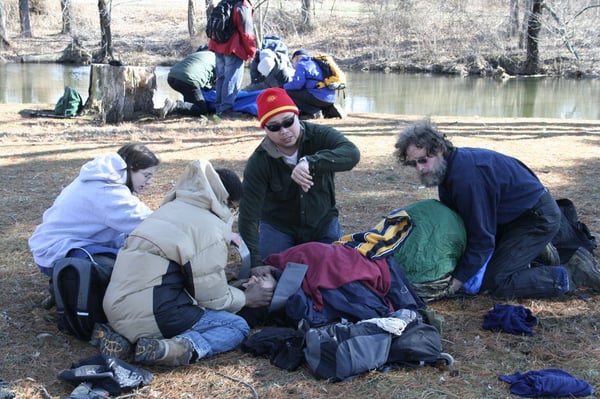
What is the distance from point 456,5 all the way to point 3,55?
17.4 m

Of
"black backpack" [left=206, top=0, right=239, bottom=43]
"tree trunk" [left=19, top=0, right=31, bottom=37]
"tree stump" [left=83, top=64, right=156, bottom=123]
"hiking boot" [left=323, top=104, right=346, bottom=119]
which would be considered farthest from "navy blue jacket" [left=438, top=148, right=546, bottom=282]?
"tree trunk" [left=19, top=0, right=31, bottom=37]

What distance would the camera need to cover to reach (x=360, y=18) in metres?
29.2

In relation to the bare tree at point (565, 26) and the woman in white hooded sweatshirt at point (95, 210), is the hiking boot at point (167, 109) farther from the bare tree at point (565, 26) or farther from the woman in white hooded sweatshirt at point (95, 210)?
the bare tree at point (565, 26)

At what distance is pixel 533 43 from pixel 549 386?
2205 cm

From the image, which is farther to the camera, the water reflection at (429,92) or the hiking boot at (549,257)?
the water reflection at (429,92)

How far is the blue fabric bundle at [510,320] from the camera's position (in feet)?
11.6

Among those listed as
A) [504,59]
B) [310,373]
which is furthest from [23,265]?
[504,59]

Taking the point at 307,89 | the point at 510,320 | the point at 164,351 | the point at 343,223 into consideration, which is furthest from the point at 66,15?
the point at 510,320

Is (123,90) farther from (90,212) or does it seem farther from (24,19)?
(24,19)

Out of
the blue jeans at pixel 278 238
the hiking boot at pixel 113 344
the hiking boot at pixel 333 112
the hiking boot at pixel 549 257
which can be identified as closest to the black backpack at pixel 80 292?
the hiking boot at pixel 113 344

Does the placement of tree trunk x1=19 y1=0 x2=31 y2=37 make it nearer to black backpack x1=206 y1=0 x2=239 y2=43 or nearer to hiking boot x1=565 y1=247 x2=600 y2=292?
black backpack x1=206 y1=0 x2=239 y2=43

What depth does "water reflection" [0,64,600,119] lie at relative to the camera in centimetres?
1475

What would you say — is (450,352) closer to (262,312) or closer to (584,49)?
(262,312)

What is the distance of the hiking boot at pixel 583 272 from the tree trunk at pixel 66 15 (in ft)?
74.0
